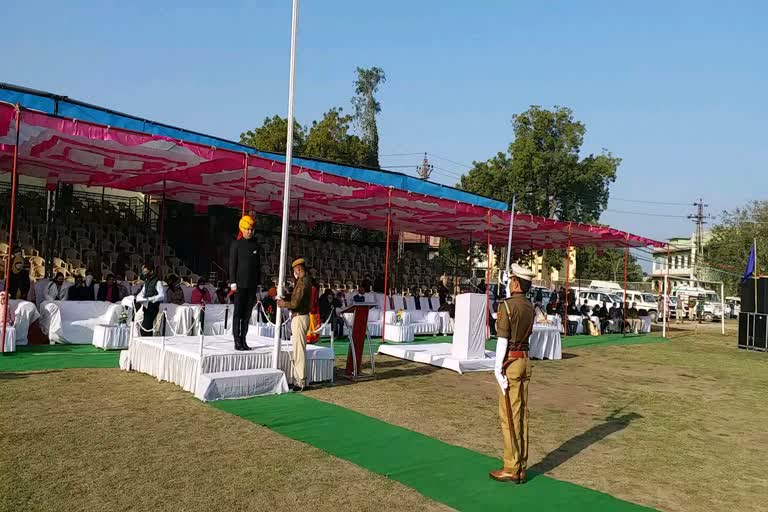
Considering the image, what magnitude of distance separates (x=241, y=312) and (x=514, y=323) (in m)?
4.07

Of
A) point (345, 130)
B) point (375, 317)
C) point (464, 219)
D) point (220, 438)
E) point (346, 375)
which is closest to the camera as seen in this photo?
point (220, 438)

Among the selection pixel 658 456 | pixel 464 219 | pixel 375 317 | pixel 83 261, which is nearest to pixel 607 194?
pixel 464 219

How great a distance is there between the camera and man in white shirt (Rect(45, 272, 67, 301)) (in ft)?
39.1

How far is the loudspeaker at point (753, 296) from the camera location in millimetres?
18953

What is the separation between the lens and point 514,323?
4918mm

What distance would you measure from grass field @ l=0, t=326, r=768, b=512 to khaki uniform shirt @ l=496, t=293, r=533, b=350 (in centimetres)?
121

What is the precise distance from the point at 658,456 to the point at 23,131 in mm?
9770

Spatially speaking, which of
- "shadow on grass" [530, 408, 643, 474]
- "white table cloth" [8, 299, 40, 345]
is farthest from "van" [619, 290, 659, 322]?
"white table cloth" [8, 299, 40, 345]

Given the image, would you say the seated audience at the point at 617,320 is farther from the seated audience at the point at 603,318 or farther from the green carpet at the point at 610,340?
the green carpet at the point at 610,340

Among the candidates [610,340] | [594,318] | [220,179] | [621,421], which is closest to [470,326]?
[621,421]

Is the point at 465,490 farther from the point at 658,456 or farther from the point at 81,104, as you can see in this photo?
the point at 81,104

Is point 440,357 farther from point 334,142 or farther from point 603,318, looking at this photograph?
point 334,142

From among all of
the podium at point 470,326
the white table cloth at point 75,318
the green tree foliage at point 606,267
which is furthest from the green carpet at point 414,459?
the green tree foliage at point 606,267

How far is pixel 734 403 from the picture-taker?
9.28 metres
